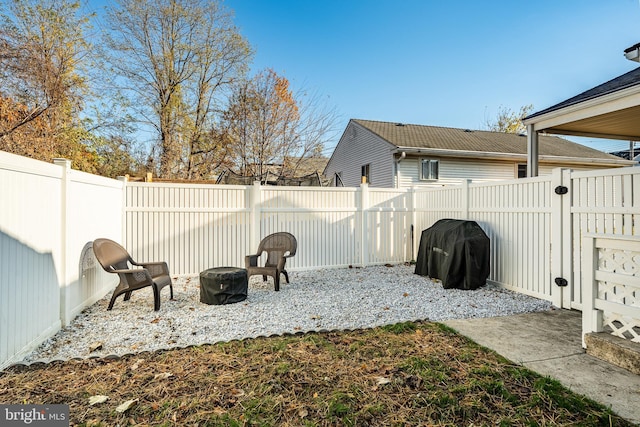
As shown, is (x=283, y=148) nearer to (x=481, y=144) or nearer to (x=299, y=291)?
(x=481, y=144)

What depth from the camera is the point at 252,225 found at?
21.7ft

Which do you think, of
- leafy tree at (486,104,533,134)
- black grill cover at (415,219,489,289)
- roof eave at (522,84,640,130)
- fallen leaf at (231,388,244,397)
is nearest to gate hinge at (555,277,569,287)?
black grill cover at (415,219,489,289)

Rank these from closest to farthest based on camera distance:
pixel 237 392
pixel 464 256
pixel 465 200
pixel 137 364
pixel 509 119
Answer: pixel 237 392, pixel 137 364, pixel 464 256, pixel 465 200, pixel 509 119

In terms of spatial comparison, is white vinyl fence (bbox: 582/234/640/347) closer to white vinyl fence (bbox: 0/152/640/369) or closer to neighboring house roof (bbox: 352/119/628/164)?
white vinyl fence (bbox: 0/152/640/369)

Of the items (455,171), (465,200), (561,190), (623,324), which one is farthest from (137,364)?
(455,171)

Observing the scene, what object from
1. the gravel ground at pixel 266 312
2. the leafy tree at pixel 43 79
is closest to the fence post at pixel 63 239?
the gravel ground at pixel 266 312

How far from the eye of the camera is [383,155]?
44.3 ft

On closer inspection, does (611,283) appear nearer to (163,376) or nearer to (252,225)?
(163,376)

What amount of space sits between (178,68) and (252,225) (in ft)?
40.3

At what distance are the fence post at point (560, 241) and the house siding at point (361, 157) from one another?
8417 mm

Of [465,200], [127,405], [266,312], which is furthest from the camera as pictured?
[465,200]

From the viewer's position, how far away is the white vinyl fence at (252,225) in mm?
2938

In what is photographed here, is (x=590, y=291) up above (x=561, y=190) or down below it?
below

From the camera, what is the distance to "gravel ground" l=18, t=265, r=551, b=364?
3.27 m
